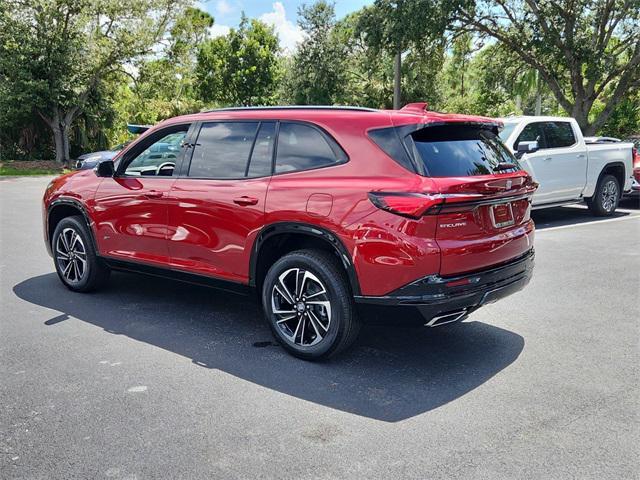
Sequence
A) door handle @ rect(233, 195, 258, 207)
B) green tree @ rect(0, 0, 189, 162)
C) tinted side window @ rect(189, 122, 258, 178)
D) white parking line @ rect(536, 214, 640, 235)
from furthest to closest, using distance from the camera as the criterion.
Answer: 1. green tree @ rect(0, 0, 189, 162)
2. white parking line @ rect(536, 214, 640, 235)
3. tinted side window @ rect(189, 122, 258, 178)
4. door handle @ rect(233, 195, 258, 207)

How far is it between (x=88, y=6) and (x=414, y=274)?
26.3 m

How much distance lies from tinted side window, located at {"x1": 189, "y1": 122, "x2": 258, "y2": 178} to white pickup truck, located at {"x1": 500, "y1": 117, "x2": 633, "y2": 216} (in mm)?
6101

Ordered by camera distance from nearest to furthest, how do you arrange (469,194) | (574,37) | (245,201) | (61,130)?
(469,194) < (245,201) < (574,37) < (61,130)

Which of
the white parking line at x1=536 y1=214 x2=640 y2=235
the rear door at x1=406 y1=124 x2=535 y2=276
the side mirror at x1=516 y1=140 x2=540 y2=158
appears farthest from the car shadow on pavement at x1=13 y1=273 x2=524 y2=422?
the white parking line at x1=536 y1=214 x2=640 y2=235

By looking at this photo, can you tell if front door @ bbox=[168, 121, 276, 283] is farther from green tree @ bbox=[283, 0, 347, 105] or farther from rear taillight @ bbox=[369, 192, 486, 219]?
green tree @ bbox=[283, 0, 347, 105]

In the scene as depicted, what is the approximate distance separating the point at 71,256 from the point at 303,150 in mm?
3103

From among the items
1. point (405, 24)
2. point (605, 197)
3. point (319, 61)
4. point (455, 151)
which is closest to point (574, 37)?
point (405, 24)

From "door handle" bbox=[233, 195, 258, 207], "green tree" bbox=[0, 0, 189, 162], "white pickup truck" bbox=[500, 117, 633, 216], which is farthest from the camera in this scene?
"green tree" bbox=[0, 0, 189, 162]

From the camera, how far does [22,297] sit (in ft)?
20.1

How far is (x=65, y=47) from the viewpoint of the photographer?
25484mm

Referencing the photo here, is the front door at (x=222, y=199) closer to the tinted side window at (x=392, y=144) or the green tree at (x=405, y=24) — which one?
the tinted side window at (x=392, y=144)

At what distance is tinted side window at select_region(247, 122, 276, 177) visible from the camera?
475cm

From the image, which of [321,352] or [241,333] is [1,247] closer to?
[241,333]

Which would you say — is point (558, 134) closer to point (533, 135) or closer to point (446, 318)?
point (533, 135)
